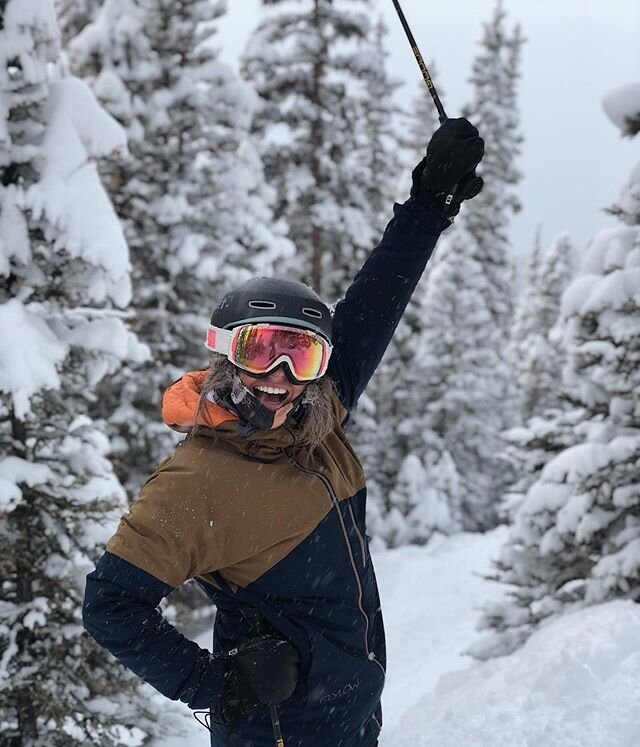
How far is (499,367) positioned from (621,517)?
63.7 feet

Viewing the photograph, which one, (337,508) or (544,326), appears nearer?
(337,508)

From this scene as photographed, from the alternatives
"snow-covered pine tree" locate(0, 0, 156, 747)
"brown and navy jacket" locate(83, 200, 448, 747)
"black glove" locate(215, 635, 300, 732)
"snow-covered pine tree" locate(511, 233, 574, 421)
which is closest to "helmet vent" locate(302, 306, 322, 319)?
"brown and navy jacket" locate(83, 200, 448, 747)

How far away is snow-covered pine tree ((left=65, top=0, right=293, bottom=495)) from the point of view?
Result: 43.5 feet

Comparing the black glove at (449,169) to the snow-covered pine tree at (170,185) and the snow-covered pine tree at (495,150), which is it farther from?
the snow-covered pine tree at (495,150)

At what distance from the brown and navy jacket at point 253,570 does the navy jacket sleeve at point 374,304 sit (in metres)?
0.40

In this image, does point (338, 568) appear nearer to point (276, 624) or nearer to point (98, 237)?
point (276, 624)

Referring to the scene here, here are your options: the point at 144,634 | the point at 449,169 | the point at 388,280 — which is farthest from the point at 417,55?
the point at 144,634

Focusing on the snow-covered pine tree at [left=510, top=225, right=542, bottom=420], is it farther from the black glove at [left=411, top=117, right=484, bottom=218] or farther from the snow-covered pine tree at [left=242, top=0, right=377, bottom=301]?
the black glove at [left=411, top=117, right=484, bottom=218]

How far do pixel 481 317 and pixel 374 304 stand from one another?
2312 cm

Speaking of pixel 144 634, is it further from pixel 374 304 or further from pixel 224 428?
pixel 374 304

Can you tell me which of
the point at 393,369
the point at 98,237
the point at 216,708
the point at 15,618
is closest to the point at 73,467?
the point at 15,618

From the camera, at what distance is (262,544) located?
2.56m

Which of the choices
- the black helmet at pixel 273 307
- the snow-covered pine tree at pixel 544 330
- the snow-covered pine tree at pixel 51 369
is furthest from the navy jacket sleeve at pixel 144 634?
the snow-covered pine tree at pixel 544 330

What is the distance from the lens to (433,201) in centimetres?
321
